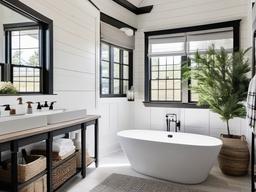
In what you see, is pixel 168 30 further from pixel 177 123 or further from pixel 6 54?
pixel 6 54

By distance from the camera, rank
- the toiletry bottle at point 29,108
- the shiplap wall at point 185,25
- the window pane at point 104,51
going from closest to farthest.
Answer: the toiletry bottle at point 29,108, the shiplap wall at point 185,25, the window pane at point 104,51

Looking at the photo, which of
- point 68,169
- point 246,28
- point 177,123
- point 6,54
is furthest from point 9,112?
point 246,28

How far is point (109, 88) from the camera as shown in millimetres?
4188

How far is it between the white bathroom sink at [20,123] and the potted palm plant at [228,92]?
2352 millimetres

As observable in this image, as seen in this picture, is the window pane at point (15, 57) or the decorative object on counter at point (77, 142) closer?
the window pane at point (15, 57)

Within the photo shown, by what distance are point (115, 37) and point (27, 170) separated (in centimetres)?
275

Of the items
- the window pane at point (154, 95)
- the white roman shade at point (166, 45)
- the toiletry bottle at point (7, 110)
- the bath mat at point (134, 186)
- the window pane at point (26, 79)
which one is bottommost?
the bath mat at point (134, 186)

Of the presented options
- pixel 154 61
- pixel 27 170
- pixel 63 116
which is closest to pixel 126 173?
pixel 63 116

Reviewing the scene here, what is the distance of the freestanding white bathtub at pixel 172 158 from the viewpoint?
2.75m

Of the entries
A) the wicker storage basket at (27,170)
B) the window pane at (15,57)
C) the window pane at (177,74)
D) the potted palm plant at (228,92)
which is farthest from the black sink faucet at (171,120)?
the window pane at (15,57)

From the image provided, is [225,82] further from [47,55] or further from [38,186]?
[38,186]

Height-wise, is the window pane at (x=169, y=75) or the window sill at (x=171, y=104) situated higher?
the window pane at (x=169, y=75)

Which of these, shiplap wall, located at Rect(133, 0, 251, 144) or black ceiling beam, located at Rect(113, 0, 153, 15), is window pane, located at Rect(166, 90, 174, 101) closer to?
shiplap wall, located at Rect(133, 0, 251, 144)

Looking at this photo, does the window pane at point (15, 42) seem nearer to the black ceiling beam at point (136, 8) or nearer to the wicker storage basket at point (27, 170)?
the wicker storage basket at point (27, 170)
